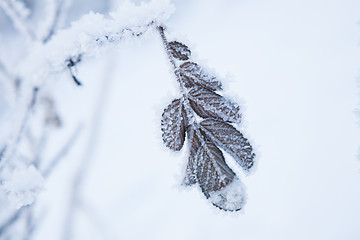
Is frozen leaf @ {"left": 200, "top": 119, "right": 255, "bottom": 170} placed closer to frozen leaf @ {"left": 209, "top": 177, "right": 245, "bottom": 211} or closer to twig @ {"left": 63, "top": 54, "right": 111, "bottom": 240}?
frozen leaf @ {"left": 209, "top": 177, "right": 245, "bottom": 211}

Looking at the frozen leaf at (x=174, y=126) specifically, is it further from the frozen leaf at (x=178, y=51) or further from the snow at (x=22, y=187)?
the snow at (x=22, y=187)

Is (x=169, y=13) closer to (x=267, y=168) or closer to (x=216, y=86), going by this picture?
(x=216, y=86)

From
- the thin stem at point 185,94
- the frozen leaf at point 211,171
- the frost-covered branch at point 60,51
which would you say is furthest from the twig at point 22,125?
the frozen leaf at point 211,171

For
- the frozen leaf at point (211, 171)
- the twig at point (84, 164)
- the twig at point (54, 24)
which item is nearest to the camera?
the frozen leaf at point (211, 171)

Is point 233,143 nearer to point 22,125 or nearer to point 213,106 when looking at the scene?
point 213,106

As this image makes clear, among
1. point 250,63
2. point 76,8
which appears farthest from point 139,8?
point 76,8

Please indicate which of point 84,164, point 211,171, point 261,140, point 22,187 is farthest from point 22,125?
point 261,140
